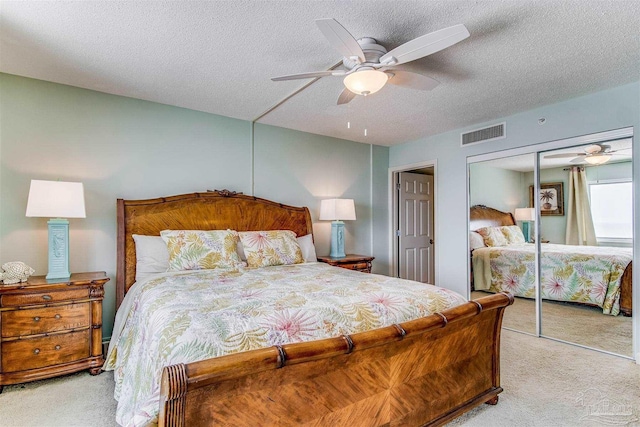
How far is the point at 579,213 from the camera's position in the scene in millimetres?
3332

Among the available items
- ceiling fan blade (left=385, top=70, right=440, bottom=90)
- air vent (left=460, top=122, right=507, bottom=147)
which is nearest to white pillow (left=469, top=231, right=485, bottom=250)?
air vent (left=460, top=122, right=507, bottom=147)

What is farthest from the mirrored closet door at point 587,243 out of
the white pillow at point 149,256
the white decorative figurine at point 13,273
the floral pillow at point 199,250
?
the white decorative figurine at point 13,273

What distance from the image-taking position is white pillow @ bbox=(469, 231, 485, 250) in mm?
4152

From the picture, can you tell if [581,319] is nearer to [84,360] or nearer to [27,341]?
[84,360]

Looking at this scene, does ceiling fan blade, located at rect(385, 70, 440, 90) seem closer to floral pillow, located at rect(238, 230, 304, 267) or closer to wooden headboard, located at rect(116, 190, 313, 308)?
floral pillow, located at rect(238, 230, 304, 267)

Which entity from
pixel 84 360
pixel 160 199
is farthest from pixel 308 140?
pixel 84 360

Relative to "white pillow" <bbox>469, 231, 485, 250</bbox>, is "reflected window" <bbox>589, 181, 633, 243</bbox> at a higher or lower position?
higher

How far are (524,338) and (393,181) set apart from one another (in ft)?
9.08

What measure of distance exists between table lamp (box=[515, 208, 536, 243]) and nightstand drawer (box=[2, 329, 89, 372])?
4308mm

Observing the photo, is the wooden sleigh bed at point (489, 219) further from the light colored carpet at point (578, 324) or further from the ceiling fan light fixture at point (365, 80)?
the ceiling fan light fixture at point (365, 80)

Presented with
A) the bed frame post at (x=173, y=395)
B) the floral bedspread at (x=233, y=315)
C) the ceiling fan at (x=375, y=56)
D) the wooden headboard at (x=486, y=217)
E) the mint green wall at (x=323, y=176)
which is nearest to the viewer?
the bed frame post at (x=173, y=395)

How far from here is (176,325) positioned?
1.50 m

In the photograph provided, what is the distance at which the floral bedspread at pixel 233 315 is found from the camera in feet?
4.63

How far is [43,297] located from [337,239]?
3.02 meters
